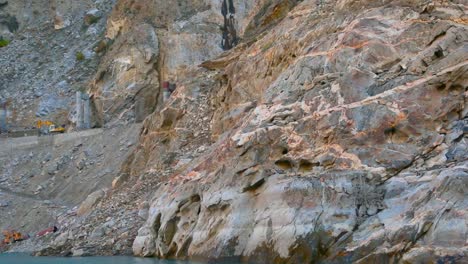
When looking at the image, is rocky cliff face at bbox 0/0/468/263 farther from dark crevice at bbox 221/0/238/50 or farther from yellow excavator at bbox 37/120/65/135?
yellow excavator at bbox 37/120/65/135

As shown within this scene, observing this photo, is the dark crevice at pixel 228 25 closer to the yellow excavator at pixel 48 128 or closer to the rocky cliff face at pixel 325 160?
the yellow excavator at pixel 48 128

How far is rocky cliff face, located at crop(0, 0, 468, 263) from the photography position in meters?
21.2

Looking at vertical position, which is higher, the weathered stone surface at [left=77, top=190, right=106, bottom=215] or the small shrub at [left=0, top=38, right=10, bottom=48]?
the small shrub at [left=0, top=38, right=10, bottom=48]

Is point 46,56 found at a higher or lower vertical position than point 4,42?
lower

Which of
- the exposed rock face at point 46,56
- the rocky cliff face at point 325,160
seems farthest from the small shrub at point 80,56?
the rocky cliff face at point 325,160

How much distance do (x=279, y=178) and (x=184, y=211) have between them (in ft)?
16.4

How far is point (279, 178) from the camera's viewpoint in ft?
82.5

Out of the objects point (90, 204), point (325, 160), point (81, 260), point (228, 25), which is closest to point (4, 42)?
point (228, 25)

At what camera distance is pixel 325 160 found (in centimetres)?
2477

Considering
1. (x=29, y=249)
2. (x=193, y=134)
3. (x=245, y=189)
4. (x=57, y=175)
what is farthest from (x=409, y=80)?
(x=57, y=175)

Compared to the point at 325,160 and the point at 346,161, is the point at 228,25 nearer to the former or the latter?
the point at 325,160

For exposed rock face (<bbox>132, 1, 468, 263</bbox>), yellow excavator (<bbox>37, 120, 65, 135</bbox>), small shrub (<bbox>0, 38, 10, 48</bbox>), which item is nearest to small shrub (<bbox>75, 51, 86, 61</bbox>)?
yellow excavator (<bbox>37, 120, 65, 135</bbox>)

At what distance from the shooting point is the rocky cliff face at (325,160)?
69.6 ft

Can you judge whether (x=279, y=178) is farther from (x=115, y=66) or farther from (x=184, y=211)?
(x=115, y=66)
